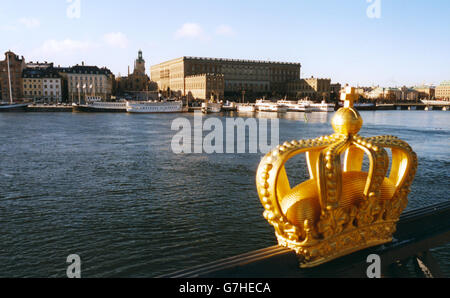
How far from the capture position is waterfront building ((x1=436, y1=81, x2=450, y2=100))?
17525cm

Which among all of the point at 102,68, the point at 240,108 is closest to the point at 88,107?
the point at 102,68

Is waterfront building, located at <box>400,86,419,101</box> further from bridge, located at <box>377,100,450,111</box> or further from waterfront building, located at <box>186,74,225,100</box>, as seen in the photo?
waterfront building, located at <box>186,74,225,100</box>

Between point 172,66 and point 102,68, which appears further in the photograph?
point 172,66

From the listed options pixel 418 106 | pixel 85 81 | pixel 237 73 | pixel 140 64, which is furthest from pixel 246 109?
pixel 418 106

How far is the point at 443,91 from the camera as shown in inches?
6988

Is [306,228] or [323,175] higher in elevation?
[323,175]

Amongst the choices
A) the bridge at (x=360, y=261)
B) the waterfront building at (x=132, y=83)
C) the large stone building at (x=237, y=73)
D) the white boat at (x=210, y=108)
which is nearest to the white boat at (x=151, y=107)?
the white boat at (x=210, y=108)

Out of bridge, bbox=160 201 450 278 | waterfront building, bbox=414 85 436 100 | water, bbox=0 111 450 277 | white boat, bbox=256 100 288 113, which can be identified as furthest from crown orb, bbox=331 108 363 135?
waterfront building, bbox=414 85 436 100

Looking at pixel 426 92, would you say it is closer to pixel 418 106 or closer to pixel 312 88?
pixel 418 106

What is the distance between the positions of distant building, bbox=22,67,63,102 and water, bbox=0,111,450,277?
8054cm

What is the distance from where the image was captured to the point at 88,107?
80875 millimetres
